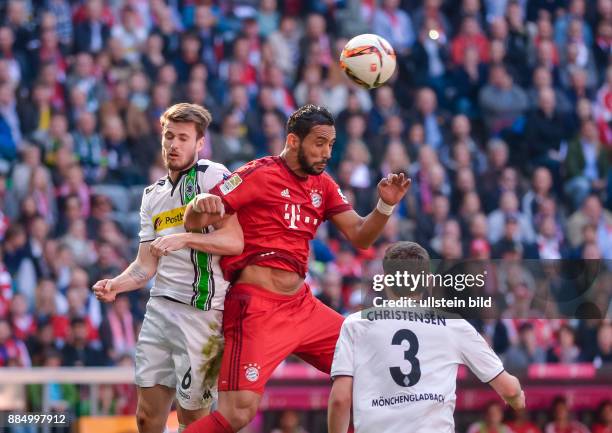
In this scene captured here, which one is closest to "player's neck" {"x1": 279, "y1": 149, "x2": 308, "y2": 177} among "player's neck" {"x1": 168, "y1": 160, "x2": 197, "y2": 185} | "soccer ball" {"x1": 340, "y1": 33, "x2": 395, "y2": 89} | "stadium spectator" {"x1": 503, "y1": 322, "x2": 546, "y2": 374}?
"player's neck" {"x1": 168, "y1": 160, "x2": 197, "y2": 185}

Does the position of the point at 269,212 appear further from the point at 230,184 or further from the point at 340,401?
the point at 340,401

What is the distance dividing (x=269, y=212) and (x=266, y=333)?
2.49 feet

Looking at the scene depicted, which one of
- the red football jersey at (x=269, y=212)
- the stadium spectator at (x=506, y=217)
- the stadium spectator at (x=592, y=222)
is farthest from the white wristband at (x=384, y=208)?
the stadium spectator at (x=592, y=222)

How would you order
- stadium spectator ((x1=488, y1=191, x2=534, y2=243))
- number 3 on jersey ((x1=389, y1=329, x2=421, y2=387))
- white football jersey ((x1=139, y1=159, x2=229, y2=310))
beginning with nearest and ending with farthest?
number 3 on jersey ((x1=389, y1=329, x2=421, y2=387)), white football jersey ((x1=139, y1=159, x2=229, y2=310)), stadium spectator ((x1=488, y1=191, x2=534, y2=243))

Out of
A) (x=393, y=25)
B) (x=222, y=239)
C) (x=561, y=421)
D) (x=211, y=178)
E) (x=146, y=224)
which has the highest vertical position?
(x=393, y=25)

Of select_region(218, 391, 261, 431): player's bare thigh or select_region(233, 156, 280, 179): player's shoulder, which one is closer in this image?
select_region(218, 391, 261, 431): player's bare thigh

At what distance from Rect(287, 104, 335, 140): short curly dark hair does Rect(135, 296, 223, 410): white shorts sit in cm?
124

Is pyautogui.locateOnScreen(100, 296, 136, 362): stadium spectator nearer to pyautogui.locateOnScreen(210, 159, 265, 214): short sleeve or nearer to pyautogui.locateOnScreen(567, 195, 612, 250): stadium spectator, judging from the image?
pyautogui.locateOnScreen(210, 159, 265, 214): short sleeve

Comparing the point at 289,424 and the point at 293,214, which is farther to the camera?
the point at 289,424

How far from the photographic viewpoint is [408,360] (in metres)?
7.28

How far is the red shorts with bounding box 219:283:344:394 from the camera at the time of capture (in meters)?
8.23

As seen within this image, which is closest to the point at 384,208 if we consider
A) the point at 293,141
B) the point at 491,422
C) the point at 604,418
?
the point at 293,141

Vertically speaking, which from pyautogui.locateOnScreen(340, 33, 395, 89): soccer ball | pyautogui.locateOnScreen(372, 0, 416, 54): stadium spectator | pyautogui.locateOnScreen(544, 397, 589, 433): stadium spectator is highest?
pyautogui.locateOnScreen(372, 0, 416, 54): stadium spectator

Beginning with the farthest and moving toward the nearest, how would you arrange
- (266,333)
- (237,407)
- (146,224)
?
(146,224) → (266,333) → (237,407)
